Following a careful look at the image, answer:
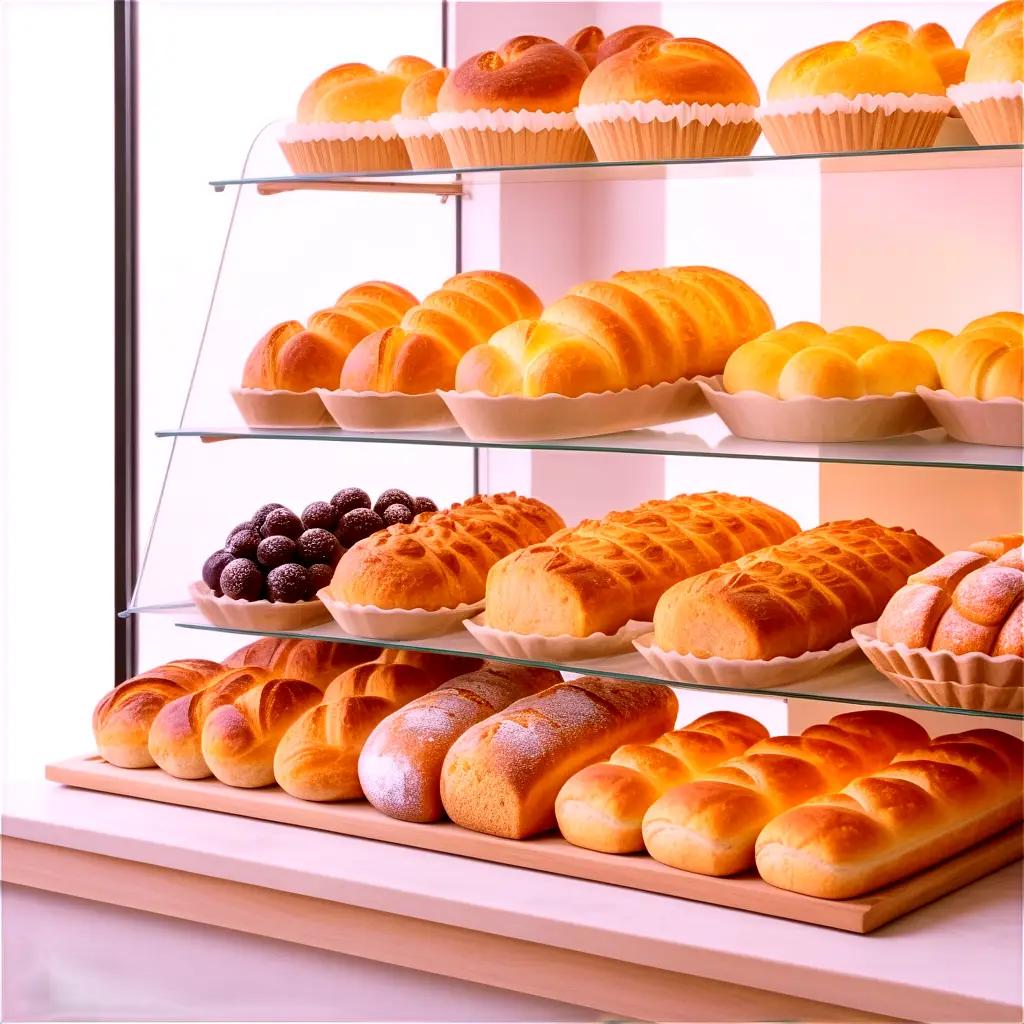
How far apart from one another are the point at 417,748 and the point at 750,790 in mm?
417

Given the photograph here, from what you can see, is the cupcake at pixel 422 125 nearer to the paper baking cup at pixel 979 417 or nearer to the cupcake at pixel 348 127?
the cupcake at pixel 348 127

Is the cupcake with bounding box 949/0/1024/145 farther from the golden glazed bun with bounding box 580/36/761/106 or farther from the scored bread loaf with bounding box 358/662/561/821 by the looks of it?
the scored bread loaf with bounding box 358/662/561/821

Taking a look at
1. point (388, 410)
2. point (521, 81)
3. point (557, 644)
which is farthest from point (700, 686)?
point (521, 81)

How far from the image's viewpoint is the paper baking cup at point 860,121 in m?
1.67

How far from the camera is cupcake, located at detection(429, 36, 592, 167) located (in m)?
1.88

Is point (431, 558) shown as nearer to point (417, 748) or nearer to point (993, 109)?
point (417, 748)

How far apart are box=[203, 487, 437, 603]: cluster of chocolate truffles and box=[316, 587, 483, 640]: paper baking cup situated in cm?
11

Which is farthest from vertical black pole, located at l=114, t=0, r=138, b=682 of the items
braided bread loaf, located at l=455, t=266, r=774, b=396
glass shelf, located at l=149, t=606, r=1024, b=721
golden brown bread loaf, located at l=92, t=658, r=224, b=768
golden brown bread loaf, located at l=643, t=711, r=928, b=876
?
golden brown bread loaf, located at l=643, t=711, r=928, b=876

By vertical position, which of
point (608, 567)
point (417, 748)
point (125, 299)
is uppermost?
point (125, 299)

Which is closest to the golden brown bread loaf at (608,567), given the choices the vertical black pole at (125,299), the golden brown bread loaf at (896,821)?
the golden brown bread loaf at (896,821)

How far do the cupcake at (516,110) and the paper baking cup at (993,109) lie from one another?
0.48 m

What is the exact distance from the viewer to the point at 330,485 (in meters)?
2.50

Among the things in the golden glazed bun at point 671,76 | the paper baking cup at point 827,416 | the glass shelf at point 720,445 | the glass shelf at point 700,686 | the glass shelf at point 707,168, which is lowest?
the glass shelf at point 700,686

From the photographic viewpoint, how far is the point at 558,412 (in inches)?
70.9
